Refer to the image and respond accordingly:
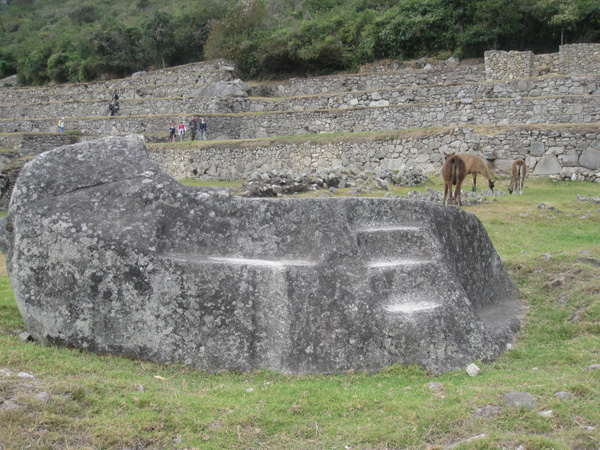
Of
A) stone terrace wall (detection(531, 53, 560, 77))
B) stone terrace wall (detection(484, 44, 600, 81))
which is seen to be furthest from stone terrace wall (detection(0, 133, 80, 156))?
stone terrace wall (detection(531, 53, 560, 77))

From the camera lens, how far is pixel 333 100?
3095cm

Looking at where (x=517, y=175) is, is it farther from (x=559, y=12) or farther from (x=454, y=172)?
(x=559, y=12)

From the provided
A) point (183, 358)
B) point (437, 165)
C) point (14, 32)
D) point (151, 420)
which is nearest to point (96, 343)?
point (183, 358)

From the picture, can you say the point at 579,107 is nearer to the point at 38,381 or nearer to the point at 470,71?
the point at 470,71

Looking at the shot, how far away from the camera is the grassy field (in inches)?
154

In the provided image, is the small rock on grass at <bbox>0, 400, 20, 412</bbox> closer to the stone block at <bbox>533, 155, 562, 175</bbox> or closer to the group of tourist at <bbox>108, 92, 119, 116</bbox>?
the stone block at <bbox>533, 155, 562, 175</bbox>

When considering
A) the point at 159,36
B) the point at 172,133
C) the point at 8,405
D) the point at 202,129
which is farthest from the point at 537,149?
the point at 159,36

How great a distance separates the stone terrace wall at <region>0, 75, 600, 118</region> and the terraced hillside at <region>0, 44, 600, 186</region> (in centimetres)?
5

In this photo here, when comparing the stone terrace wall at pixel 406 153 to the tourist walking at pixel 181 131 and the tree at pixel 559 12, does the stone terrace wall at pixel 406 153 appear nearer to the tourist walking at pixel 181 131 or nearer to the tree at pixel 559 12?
the tourist walking at pixel 181 131

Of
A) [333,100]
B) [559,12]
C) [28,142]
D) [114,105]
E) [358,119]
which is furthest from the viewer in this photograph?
[114,105]

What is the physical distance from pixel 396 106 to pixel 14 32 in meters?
58.7

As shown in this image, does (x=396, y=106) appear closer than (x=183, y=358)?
No

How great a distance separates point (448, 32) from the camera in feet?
114

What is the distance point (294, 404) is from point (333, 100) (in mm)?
27665
